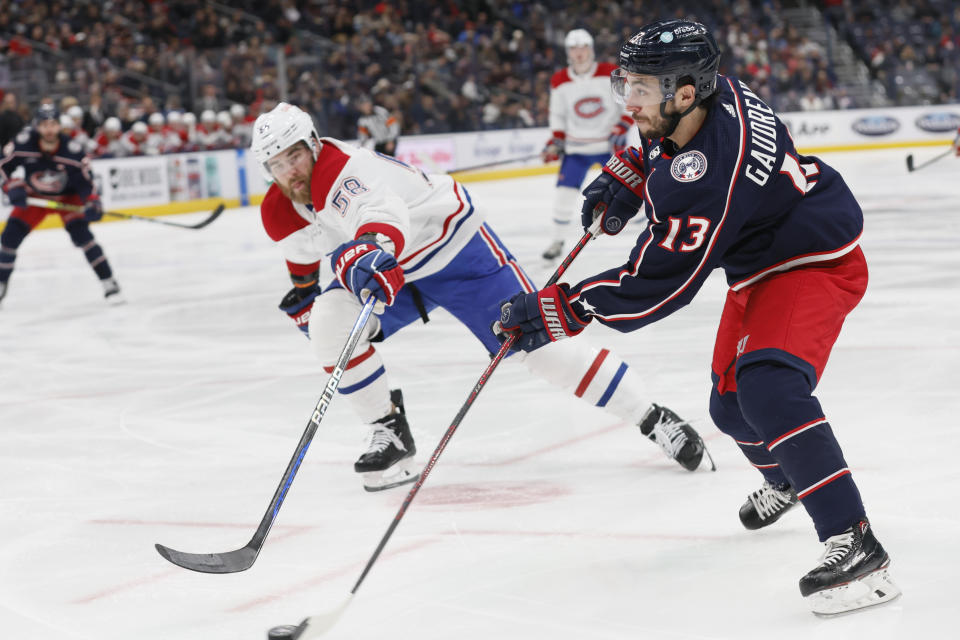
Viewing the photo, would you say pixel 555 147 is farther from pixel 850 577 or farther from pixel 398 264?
pixel 850 577

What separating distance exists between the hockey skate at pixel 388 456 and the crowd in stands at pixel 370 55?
851 cm

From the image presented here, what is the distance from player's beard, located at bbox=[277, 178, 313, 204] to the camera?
9.38ft

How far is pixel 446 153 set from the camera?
44.3 feet

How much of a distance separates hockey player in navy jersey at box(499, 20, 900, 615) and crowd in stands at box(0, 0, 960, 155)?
954 centimetres

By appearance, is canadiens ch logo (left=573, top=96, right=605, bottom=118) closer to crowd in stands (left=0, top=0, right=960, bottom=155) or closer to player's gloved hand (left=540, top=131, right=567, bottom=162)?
player's gloved hand (left=540, top=131, right=567, bottom=162)

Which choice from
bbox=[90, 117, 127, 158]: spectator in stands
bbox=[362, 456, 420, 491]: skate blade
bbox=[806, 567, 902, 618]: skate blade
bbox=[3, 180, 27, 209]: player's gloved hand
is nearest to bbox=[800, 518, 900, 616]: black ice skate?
bbox=[806, 567, 902, 618]: skate blade

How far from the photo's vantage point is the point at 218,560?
7.76 ft

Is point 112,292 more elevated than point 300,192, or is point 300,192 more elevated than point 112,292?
point 300,192

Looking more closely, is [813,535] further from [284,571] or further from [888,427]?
[284,571]

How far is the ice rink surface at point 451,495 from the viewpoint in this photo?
2.14 meters

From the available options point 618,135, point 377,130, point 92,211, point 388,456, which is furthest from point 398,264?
point 377,130

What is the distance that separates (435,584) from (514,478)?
759 mm

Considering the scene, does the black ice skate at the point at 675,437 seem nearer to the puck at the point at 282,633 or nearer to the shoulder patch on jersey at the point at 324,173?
the shoulder patch on jersey at the point at 324,173

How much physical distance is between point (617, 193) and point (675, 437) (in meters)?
0.67
